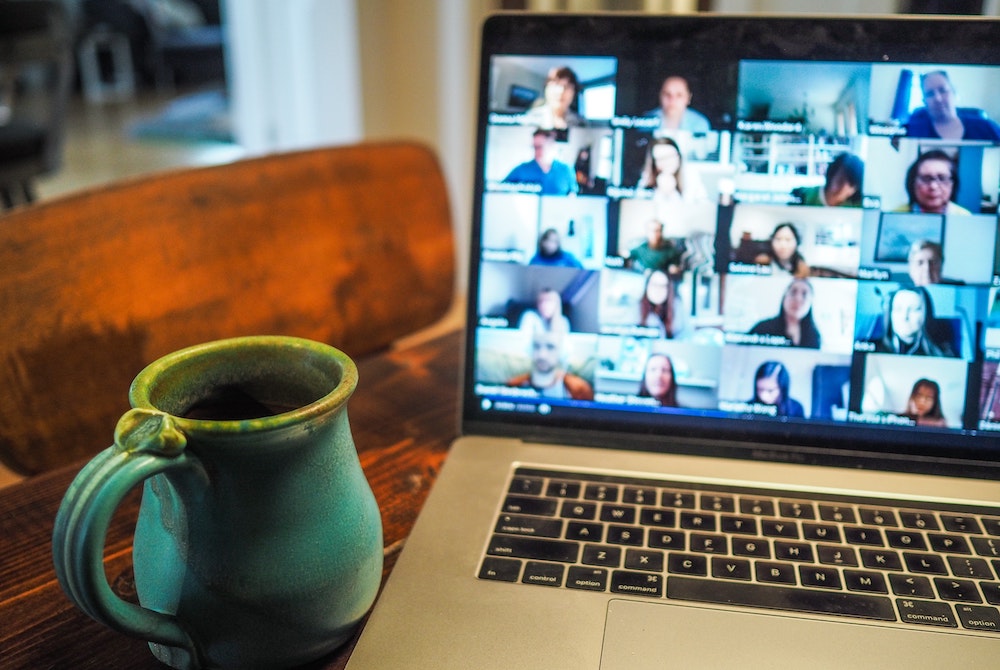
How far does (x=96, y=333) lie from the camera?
770 mm

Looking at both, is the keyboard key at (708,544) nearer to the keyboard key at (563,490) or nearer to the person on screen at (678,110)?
the keyboard key at (563,490)

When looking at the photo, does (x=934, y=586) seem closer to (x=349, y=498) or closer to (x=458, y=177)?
(x=349, y=498)

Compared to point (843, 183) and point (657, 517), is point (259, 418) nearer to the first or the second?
point (657, 517)

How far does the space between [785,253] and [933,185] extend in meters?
0.10

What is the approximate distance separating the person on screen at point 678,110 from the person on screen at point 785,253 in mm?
81

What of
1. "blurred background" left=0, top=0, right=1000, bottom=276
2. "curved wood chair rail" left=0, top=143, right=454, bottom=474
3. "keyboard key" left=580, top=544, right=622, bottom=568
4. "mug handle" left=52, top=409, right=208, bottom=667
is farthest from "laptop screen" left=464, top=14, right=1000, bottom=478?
"blurred background" left=0, top=0, right=1000, bottom=276

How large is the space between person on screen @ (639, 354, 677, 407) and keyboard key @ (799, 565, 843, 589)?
148 millimetres

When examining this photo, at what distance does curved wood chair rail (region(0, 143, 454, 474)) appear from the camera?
724 millimetres

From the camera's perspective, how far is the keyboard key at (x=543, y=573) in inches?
17.7

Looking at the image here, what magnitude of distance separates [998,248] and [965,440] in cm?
12

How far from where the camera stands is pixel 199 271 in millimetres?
862

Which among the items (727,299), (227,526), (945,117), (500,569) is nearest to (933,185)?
(945,117)

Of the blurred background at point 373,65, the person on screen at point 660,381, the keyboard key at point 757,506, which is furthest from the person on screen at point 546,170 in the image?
the blurred background at point 373,65

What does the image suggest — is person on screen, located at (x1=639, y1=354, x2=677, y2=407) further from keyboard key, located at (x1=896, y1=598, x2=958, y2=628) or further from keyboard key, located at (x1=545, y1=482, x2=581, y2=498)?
keyboard key, located at (x1=896, y1=598, x2=958, y2=628)
